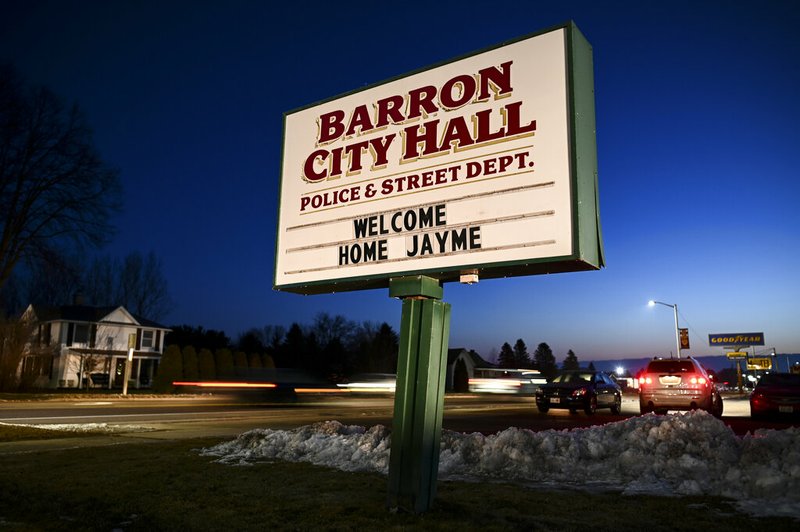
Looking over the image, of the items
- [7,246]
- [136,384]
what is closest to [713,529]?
[7,246]

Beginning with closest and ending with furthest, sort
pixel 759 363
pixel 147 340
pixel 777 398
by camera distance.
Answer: pixel 777 398 < pixel 147 340 < pixel 759 363

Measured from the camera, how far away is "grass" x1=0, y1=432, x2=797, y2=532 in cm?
530

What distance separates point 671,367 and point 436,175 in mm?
13596

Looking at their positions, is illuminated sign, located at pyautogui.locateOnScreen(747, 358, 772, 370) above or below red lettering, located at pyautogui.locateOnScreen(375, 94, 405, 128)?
below

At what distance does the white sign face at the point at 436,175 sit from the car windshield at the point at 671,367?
1309cm

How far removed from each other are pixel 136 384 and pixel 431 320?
1995 inches

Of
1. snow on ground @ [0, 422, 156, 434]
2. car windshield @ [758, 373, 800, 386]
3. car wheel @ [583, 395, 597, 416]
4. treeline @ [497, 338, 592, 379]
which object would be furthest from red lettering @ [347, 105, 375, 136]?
treeline @ [497, 338, 592, 379]

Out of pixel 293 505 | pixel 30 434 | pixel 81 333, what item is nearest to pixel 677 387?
pixel 293 505

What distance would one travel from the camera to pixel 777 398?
17.2 metres

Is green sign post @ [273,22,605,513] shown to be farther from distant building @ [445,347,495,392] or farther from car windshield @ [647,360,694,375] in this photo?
distant building @ [445,347,495,392]

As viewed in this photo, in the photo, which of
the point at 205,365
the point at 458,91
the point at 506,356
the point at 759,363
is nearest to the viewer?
the point at 458,91

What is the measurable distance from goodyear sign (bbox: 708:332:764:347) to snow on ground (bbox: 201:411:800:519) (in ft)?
274

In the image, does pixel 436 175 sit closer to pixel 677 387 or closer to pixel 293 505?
pixel 293 505

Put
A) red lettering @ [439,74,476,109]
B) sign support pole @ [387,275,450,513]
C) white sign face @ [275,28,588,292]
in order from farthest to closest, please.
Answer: red lettering @ [439,74,476,109] < white sign face @ [275,28,588,292] < sign support pole @ [387,275,450,513]
